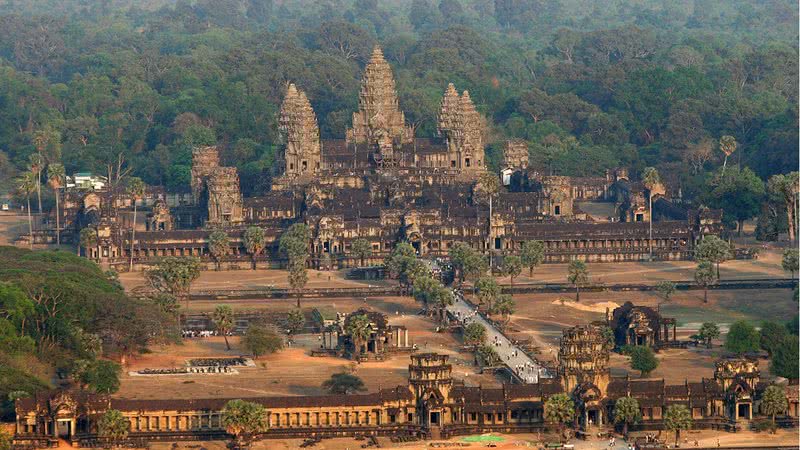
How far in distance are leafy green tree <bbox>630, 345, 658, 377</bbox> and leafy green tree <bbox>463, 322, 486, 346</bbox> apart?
545 inches

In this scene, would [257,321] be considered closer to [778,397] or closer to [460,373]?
[460,373]

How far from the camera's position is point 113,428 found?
147250mm

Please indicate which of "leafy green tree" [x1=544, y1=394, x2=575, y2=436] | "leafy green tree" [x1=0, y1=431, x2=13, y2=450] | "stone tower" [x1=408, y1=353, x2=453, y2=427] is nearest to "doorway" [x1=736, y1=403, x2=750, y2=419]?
"leafy green tree" [x1=544, y1=394, x2=575, y2=436]

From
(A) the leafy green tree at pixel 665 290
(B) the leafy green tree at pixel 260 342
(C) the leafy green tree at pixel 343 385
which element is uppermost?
(A) the leafy green tree at pixel 665 290

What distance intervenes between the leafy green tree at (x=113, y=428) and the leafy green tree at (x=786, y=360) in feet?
137

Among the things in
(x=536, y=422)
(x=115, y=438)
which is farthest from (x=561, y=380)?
(x=115, y=438)

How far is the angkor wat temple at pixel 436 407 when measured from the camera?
487 ft

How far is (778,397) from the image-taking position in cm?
15225

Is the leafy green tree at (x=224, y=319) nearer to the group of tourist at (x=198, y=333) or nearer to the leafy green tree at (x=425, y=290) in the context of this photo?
the group of tourist at (x=198, y=333)

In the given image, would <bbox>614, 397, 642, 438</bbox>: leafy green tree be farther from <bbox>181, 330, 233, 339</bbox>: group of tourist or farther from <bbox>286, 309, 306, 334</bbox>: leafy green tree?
<bbox>181, 330, 233, 339</bbox>: group of tourist

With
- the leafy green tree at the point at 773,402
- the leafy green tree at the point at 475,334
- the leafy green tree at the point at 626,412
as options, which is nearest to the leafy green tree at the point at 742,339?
the leafy green tree at the point at 773,402

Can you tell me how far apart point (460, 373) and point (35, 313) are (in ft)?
93.0

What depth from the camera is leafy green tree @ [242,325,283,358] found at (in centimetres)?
17388

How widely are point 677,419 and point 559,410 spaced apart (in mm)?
7128
